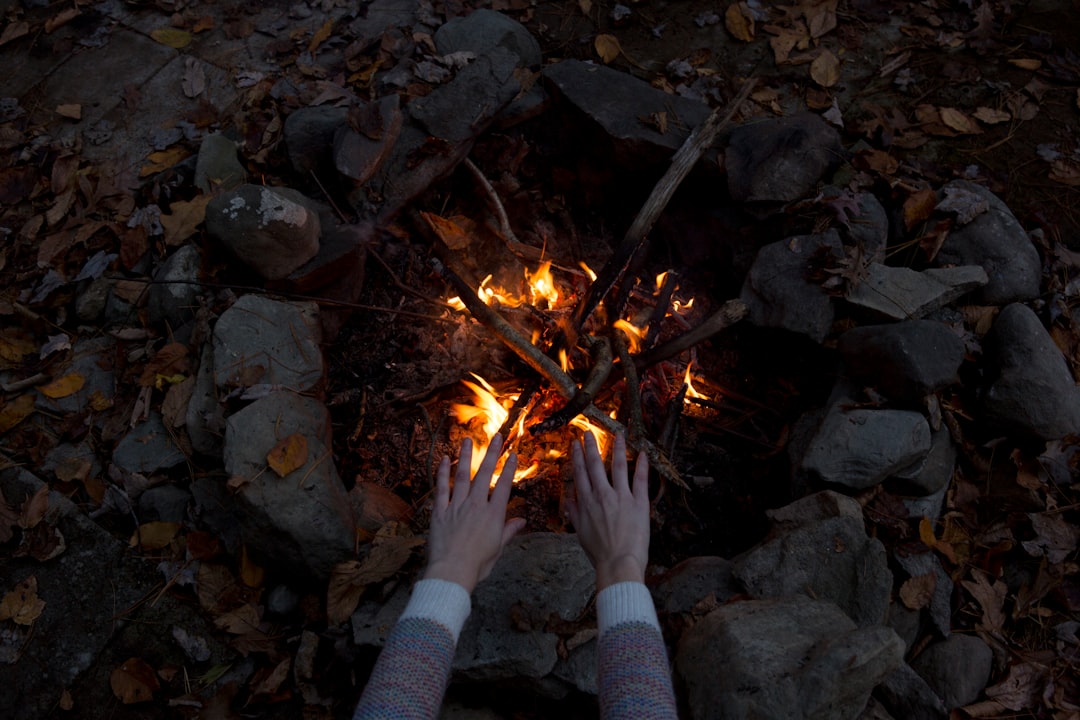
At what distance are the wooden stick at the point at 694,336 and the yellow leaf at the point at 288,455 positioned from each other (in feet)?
5.73

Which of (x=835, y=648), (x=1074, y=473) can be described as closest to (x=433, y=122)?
(x=835, y=648)

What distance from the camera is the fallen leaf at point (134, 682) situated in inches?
109

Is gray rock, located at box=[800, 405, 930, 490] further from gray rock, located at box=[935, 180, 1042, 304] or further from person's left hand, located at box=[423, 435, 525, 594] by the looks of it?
person's left hand, located at box=[423, 435, 525, 594]

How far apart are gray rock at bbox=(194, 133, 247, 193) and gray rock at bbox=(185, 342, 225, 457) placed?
51.6 inches

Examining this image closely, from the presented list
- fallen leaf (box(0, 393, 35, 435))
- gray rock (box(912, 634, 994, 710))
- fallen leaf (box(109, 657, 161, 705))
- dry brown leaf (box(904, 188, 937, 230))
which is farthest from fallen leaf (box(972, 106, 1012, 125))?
fallen leaf (box(0, 393, 35, 435))

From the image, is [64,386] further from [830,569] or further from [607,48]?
[607,48]

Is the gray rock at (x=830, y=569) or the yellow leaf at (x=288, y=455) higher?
the yellow leaf at (x=288, y=455)

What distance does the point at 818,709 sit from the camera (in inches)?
83.4

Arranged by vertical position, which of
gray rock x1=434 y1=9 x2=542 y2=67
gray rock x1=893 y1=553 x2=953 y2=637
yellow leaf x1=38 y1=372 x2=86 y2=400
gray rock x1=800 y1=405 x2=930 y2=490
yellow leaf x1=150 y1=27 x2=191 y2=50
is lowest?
gray rock x1=893 y1=553 x2=953 y2=637

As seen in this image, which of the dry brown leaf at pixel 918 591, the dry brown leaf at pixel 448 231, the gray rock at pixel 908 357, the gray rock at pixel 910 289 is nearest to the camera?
the dry brown leaf at pixel 918 591

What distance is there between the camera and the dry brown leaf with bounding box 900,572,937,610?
9.32ft

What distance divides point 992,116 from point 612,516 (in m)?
4.14

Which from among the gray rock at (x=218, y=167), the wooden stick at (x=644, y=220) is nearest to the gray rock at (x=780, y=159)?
the wooden stick at (x=644, y=220)

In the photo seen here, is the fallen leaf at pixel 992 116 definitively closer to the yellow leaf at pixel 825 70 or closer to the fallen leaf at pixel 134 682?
the yellow leaf at pixel 825 70
